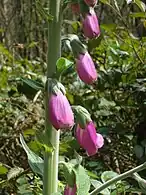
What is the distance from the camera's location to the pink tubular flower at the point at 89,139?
1.11 m

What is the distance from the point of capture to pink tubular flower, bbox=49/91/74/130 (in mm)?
1040

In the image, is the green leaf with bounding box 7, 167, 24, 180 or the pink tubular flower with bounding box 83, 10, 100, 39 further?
the green leaf with bounding box 7, 167, 24, 180

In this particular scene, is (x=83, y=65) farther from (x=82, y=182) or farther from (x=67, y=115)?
(x=82, y=182)

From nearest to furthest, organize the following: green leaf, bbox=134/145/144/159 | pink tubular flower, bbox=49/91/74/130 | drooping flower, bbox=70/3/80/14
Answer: pink tubular flower, bbox=49/91/74/130
drooping flower, bbox=70/3/80/14
green leaf, bbox=134/145/144/159

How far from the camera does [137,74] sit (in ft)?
6.50

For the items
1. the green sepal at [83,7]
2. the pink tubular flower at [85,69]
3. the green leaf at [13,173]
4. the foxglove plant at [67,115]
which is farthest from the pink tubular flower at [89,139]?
the green leaf at [13,173]

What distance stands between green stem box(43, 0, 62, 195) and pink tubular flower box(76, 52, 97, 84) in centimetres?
5

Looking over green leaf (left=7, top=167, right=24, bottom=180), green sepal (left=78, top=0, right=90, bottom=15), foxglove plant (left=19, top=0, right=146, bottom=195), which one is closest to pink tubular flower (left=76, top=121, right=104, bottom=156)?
foxglove plant (left=19, top=0, right=146, bottom=195)

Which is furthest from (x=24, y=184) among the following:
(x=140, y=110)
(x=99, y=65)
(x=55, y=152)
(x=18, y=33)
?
(x=18, y=33)

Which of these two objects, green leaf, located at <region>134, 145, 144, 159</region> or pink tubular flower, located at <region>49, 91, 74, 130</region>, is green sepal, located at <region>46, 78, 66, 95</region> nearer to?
A: pink tubular flower, located at <region>49, 91, 74, 130</region>

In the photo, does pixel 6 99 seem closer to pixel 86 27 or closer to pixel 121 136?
pixel 121 136

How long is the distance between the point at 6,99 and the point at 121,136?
1.74 ft

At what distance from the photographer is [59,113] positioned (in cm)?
104

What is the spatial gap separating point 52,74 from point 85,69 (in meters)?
0.07
